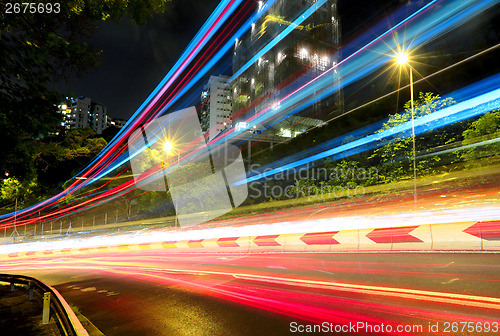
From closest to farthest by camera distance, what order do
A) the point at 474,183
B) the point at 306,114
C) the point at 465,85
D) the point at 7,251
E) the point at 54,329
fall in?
the point at 54,329, the point at 474,183, the point at 7,251, the point at 465,85, the point at 306,114

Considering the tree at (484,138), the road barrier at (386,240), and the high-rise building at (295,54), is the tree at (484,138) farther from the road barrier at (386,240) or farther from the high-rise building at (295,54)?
the high-rise building at (295,54)

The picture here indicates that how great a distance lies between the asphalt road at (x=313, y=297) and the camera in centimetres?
453

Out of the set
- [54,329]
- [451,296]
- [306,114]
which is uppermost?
[306,114]

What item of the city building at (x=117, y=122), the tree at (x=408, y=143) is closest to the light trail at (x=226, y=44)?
the tree at (x=408, y=143)

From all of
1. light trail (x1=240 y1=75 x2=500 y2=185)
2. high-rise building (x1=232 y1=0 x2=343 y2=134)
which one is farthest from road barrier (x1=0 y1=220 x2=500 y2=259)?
high-rise building (x1=232 y1=0 x2=343 y2=134)

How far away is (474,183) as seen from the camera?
754 inches

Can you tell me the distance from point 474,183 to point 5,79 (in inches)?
914

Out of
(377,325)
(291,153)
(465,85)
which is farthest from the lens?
(291,153)

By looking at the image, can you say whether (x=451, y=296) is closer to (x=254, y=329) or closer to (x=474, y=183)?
(x=254, y=329)

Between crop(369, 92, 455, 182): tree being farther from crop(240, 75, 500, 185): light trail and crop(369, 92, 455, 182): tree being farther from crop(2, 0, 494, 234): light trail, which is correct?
crop(2, 0, 494, 234): light trail

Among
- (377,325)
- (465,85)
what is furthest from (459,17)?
(377,325)

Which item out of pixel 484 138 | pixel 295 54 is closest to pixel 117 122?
pixel 295 54

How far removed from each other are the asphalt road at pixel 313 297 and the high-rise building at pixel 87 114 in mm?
153570

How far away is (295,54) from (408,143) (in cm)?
5883
